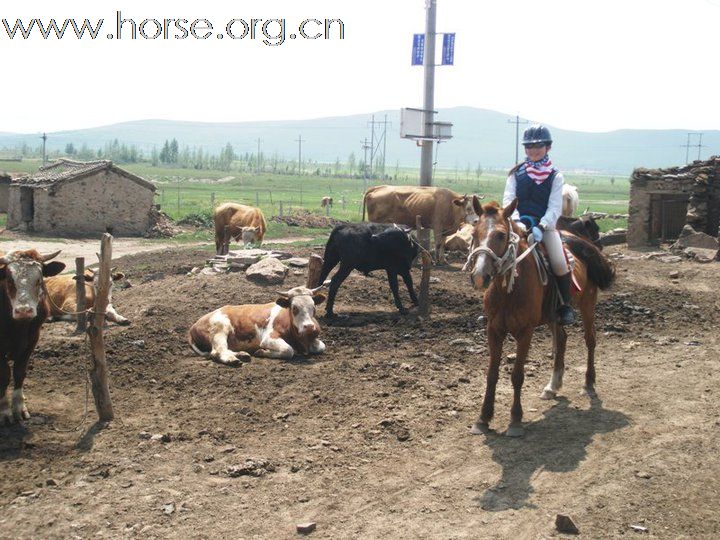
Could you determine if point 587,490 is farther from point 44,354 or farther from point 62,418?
point 44,354

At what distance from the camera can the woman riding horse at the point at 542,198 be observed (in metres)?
9.19

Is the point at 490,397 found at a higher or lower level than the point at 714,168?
lower

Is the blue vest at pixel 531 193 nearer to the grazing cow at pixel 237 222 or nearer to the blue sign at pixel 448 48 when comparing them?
the blue sign at pixel 448 48

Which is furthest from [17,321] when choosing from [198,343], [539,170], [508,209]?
[539,170]

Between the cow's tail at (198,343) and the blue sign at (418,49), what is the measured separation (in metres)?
11.6

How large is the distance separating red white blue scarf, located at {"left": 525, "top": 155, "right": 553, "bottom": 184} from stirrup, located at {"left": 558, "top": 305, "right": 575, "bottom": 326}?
1.42 meters

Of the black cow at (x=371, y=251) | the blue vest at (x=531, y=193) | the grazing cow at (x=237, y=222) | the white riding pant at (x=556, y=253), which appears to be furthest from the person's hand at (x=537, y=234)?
the grazing cow at (x=237, y=222)

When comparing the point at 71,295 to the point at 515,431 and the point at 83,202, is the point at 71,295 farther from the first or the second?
the point at 83,202

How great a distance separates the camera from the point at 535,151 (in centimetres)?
937

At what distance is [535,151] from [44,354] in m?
7.33

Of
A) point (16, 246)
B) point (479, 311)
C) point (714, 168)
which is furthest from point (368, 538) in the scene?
point (16, 246)

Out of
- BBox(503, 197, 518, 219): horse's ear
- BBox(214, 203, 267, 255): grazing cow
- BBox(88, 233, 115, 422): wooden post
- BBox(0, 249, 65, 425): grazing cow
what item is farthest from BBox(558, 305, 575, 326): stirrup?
BBox(214, 203, 267, 255): grazing cow

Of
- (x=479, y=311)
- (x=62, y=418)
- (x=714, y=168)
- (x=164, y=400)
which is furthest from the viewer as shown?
(x=714, y=168)

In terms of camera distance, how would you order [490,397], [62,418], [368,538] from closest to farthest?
[368,538] → [490,397] → [62,418]
